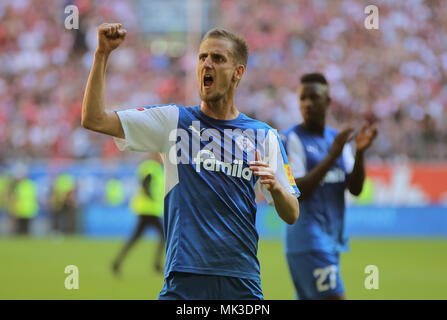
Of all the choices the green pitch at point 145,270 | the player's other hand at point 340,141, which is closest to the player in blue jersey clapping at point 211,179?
the player's other hand at point 340,141

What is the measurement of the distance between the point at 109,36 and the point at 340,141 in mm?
2876

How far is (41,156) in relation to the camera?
2400cm

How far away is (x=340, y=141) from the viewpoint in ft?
19.1

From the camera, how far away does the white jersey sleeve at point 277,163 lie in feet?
13.5

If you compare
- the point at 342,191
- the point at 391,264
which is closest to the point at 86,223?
the point at 391,264

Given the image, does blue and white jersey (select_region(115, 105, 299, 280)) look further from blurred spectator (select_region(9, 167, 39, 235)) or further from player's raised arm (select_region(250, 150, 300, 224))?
blurred spectator (select_region(9, 167, 39, 235))

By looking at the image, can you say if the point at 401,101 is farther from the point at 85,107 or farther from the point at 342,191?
the point at 85,107

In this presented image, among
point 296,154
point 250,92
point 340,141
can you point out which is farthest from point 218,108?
point 250,92

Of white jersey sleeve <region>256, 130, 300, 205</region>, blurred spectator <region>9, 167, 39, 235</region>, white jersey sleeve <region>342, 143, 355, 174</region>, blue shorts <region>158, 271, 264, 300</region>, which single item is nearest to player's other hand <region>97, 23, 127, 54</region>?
white jersey sleeve <region>256, 130, 300, 205</region>

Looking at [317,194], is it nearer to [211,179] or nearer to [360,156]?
[360,156]

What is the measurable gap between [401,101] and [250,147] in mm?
19861

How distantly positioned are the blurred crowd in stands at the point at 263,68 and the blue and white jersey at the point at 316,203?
15707mm

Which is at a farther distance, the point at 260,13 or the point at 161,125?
the point at 260,13

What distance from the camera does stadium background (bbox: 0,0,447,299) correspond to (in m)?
21.2
